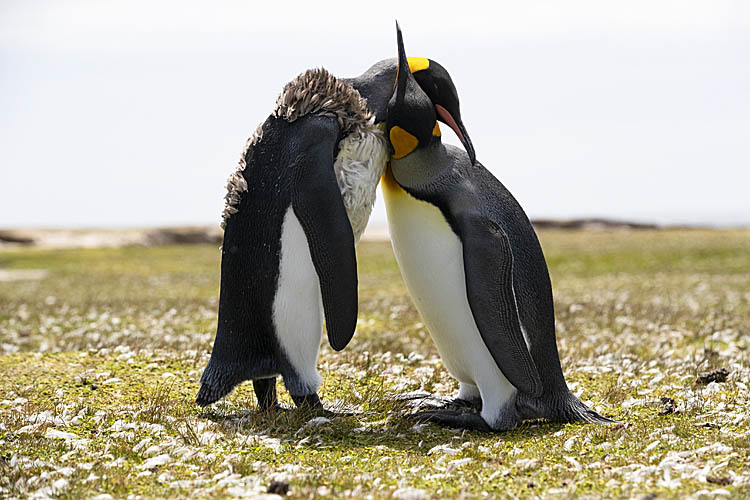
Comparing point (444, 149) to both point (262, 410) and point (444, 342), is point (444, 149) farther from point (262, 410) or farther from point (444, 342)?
point (262, 410)

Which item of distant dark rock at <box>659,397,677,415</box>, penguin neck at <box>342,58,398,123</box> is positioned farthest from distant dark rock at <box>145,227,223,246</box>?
distant dark rock at <box>659,397,677,415</box>

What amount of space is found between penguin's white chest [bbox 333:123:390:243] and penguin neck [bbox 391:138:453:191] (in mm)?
201

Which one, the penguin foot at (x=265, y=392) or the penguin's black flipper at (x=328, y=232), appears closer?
the penguin's black flipper at (x=328, y=232)

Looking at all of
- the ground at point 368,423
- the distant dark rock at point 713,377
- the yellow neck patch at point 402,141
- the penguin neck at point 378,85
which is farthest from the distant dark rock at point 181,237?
the yellow neck patch at point 402,141

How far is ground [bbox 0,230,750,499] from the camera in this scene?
5.21 meters

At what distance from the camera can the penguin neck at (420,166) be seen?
22.8 ft

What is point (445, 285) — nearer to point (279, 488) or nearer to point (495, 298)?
point (495, 298)

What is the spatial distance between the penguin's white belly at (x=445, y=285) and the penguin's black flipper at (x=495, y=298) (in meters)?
0.19

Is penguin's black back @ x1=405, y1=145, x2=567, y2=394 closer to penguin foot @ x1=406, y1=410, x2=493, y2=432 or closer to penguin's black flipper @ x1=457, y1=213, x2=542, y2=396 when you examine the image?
penguin's black flipper @ x1=457, y1=213, x2=542, y2=396

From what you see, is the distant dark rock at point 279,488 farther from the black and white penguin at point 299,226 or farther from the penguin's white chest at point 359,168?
the penguin's white chest at point 359,168

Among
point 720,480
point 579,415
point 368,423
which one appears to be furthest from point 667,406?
point 368,423

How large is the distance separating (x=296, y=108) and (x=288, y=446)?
296 cm

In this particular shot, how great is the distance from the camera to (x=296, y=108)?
691 centimetres

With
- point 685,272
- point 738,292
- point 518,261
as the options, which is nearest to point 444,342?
point 518,261
